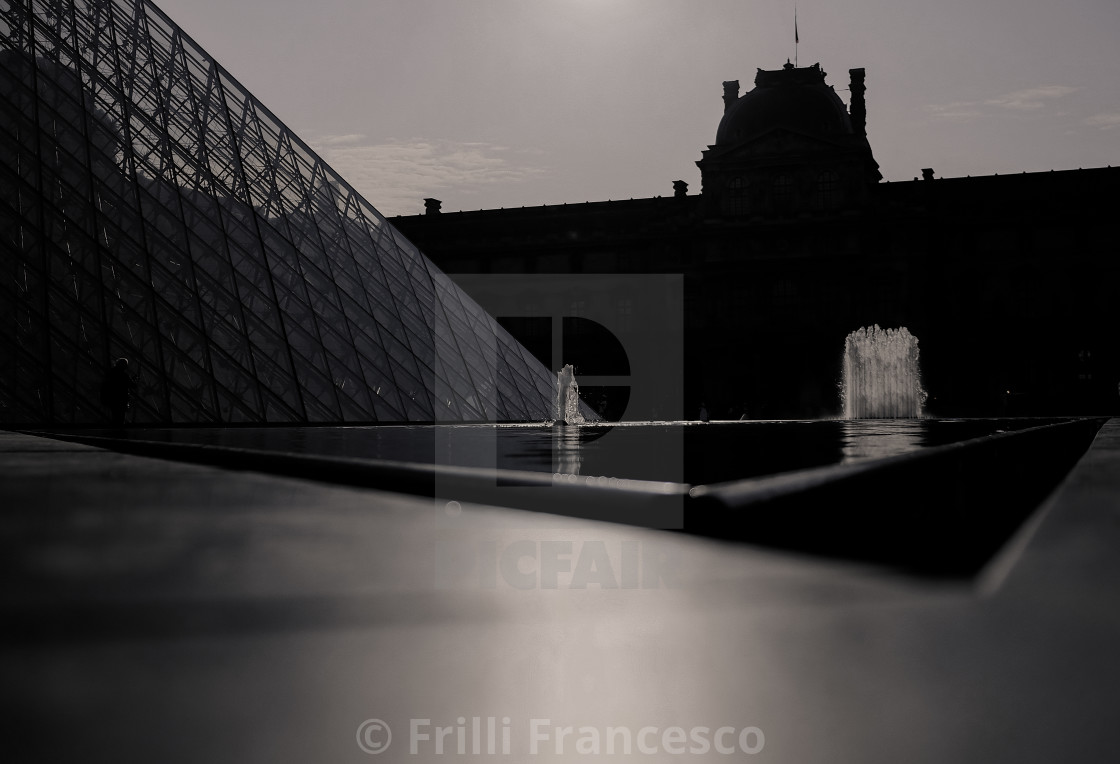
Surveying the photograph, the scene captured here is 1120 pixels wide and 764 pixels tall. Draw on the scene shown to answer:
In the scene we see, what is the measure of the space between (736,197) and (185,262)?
35.0 m

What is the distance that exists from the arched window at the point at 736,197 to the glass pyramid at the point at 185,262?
26741mm

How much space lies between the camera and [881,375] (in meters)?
39.5

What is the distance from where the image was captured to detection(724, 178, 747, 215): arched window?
49181 mm

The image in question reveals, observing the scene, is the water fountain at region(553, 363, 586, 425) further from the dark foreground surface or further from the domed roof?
the domed roof

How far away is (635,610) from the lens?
2.08 metres

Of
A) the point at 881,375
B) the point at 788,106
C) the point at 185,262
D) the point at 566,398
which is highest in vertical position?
the point at 788,106

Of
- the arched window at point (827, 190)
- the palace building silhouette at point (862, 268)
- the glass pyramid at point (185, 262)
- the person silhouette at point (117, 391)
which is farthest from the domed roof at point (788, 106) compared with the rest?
the person silhouette at point (117, 391)

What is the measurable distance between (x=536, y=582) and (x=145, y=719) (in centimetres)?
118

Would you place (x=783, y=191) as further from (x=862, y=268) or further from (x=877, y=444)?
(x=877, y=444)

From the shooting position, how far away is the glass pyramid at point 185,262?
621 inches

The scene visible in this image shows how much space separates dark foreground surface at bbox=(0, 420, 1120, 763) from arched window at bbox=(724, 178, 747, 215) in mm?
47113

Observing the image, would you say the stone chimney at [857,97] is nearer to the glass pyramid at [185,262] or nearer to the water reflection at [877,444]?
the glass pyramid at [185,262]

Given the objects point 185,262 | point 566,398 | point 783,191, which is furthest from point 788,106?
point 185,262

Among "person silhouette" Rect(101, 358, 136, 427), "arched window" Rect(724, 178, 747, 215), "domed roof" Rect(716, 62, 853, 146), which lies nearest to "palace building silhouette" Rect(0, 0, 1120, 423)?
"person silhouette" Rect(101, 358, 136, 427)
